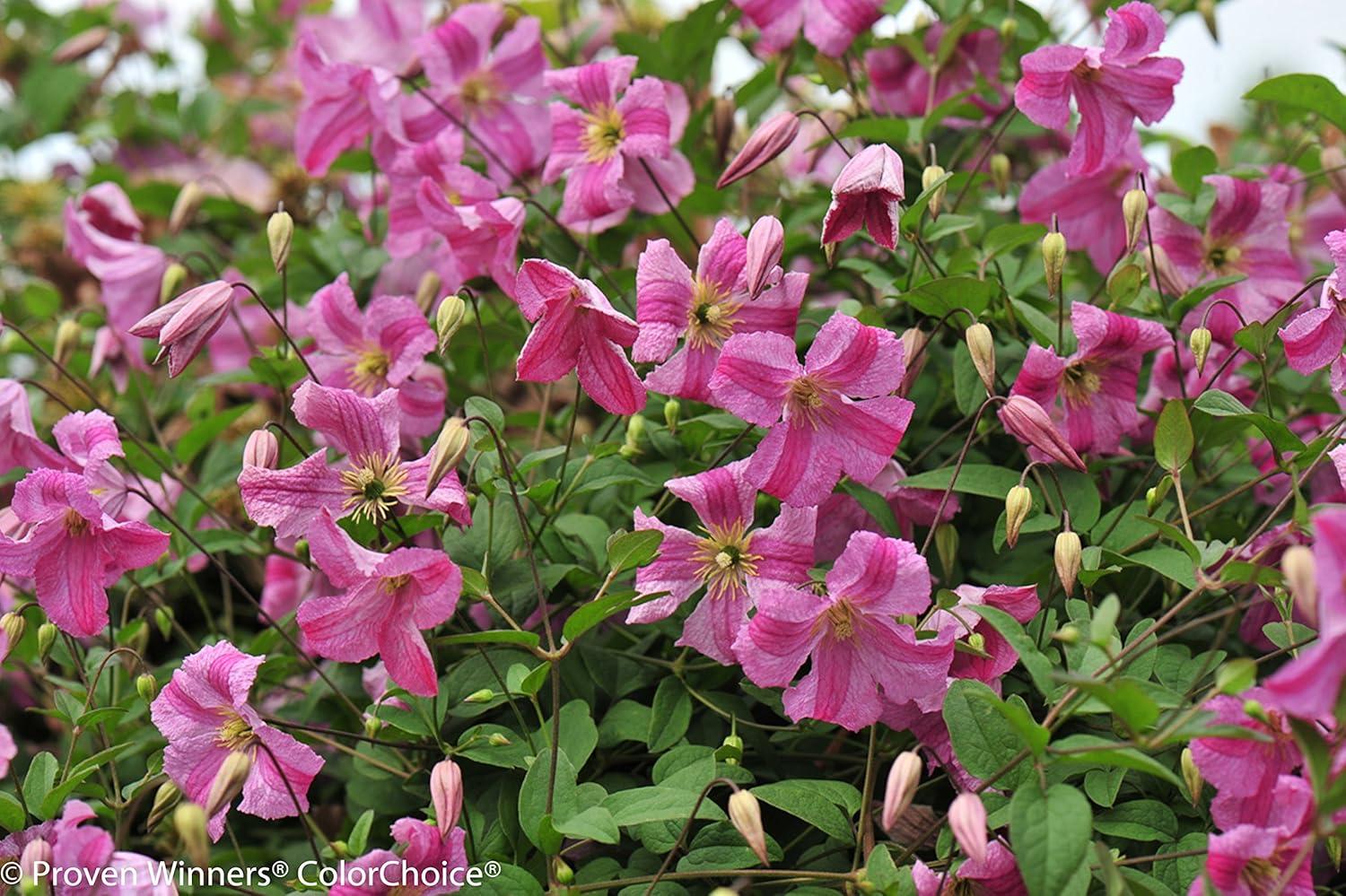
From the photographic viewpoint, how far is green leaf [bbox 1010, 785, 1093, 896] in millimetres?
653

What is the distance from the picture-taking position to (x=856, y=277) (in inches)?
45.7

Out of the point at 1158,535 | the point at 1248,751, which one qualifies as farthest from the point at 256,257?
the point at 1248,751

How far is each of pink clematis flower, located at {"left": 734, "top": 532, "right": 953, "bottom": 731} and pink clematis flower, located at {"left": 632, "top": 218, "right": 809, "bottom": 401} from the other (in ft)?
0.55

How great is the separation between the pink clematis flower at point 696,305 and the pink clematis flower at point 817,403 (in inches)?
2.7

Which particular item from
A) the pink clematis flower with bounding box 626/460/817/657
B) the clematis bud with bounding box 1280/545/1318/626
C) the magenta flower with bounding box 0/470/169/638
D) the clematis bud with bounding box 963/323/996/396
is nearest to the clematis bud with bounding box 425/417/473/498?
the pink clematis flower with bounding box 626/460/817/657

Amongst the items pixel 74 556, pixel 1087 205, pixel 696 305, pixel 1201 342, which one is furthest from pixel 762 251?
pixel 74 556

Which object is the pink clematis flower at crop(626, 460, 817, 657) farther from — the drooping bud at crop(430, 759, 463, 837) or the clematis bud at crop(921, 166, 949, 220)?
the clematis bud at crop(921, 166, 949, 220)

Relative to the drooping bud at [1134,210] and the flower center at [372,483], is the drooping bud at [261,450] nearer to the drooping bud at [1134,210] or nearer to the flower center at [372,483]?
the flower center at [372,483]

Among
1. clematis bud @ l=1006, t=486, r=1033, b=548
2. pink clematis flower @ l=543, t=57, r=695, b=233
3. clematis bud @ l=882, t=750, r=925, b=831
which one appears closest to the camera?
clematis bud @ l=882, t=750, r=925, b=831

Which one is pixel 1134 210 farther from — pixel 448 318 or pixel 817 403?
pixel 448 318

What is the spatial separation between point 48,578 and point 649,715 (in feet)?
1.43

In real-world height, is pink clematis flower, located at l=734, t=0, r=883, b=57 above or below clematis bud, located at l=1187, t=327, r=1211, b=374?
above

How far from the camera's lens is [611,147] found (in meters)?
1.04

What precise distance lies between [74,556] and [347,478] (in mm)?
215
